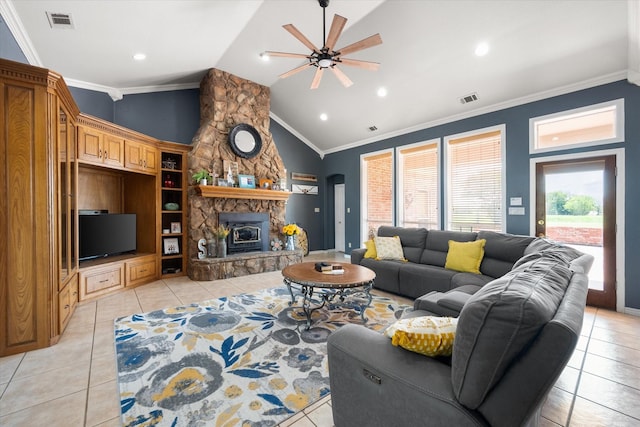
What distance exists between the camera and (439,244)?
4.19m

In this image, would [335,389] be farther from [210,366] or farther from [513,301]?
[210,366]

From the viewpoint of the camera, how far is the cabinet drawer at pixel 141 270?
4312 mm

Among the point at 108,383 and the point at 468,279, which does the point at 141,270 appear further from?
the point at 468,279

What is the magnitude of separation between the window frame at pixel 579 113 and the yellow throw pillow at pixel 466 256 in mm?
1763

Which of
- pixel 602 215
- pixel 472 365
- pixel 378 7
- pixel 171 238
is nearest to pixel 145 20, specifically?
pixel 378 7

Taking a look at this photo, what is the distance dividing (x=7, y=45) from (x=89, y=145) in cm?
121

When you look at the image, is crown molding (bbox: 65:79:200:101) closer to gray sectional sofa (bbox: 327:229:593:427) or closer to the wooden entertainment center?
the wooden entertainment center

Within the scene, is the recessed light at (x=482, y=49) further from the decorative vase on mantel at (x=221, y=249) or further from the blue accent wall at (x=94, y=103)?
the blue accent wall at (x=94, y=103)

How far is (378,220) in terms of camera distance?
22.0 ft

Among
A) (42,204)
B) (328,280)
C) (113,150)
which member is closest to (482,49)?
(328,280)

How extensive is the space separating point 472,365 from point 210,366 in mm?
1996

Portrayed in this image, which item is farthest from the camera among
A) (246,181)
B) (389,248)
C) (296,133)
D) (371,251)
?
(296,133)

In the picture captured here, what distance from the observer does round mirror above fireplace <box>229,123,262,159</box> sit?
547cm

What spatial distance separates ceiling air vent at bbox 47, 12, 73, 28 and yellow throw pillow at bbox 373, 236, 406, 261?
472 centimetres
